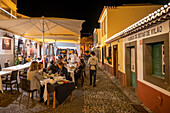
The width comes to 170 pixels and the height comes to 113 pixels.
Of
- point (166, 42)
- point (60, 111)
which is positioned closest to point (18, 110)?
point (60, 111)

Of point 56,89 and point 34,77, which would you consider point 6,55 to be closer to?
point 34,77

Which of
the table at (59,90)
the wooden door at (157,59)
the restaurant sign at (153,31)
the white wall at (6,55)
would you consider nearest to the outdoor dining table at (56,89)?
the table at (59,90)

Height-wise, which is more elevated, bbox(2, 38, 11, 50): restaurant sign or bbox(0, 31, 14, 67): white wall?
bbox(2, 38, 11, 50): restaurant sign

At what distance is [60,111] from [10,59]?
327 inches

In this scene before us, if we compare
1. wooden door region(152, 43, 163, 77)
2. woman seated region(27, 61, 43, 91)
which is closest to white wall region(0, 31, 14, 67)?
woman seated region(27, 61, 43, 91)

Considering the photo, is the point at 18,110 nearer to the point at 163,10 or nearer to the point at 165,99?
the point at 165,99

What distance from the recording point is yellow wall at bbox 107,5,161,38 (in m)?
11.7

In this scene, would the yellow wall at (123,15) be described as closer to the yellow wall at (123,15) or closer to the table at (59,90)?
the yellow wall at (123,15)

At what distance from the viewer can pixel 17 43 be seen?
11367 mm

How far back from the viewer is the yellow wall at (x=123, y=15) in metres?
11.7

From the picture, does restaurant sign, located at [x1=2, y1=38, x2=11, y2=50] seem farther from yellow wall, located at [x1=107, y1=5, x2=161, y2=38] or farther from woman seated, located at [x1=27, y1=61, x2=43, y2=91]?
yellow wall, located at [x1=107, y1=5, x2=161, y2=38]

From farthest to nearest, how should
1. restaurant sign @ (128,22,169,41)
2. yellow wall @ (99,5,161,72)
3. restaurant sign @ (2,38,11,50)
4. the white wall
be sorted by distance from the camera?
yellow wall @ (99,5,161,72) → restaurant sign @ (2,38,11,50) → the white wall → restaurant sign @ (128,22,169,41)

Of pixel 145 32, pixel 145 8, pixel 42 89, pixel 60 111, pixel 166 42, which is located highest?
pixel 145 8

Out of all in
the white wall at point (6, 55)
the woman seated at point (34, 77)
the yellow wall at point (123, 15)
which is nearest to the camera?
the woman seated at point (34, 77)
